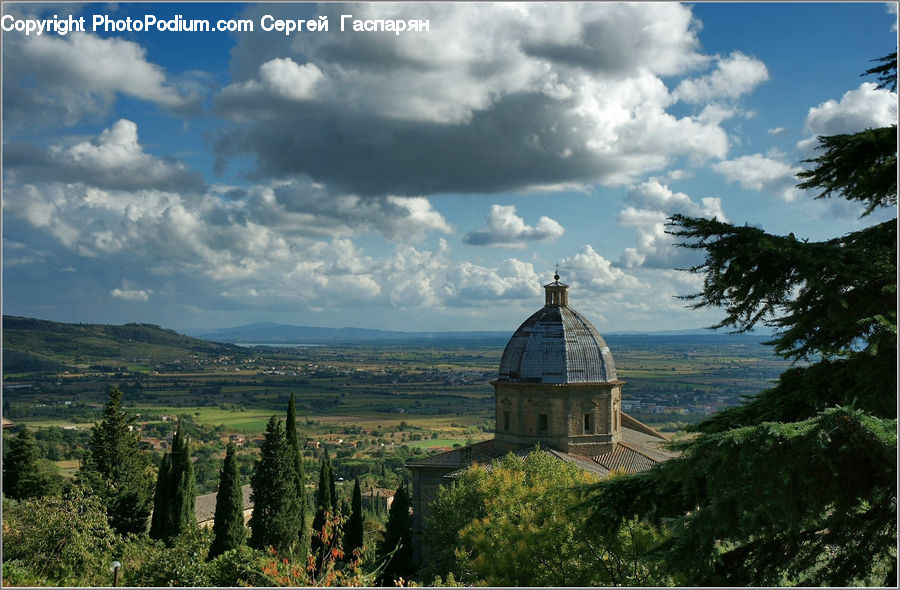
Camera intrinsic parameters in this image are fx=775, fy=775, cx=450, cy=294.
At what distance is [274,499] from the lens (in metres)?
30.3

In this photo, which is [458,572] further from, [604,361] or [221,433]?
[221,433]

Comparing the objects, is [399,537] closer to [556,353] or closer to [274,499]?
[274,499]

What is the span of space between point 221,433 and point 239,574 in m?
110

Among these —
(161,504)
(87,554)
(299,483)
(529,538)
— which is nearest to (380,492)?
(161,504)

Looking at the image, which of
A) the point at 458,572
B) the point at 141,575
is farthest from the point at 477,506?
the point at 141,575

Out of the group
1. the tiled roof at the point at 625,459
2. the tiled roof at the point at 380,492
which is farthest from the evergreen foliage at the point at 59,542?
the tiled roof at the point at 380,492

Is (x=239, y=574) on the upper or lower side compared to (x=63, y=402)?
upper

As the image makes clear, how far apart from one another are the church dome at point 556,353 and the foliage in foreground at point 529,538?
8877mm

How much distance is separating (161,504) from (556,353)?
1879 cm

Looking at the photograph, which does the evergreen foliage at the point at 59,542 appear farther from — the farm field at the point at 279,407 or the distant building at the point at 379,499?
the farm field at the point at 279,407

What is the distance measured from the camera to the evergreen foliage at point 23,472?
32281 millimetres

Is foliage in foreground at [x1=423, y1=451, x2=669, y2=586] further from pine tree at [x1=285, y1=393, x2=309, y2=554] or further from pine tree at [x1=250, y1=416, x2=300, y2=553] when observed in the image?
pine tree at [x1=285, y1=393, x2=309, y2=554]

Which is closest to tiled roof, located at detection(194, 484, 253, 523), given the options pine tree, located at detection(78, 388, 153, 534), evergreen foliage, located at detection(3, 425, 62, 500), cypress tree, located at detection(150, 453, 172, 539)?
cypress tree, located at detection(150, 453, 172, 539)

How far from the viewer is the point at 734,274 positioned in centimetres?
876
